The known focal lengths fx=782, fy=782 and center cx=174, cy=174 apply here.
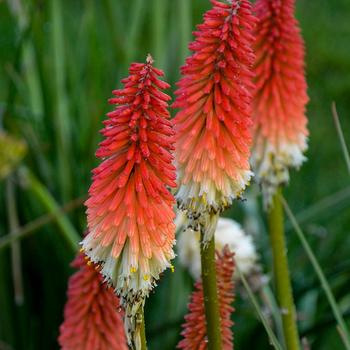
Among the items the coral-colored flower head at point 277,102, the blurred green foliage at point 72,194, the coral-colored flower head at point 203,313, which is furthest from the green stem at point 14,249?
the coral-colored flower head at point 203,313

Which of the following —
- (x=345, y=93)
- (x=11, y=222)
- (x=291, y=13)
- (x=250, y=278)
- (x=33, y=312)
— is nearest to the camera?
(x=291, y=13)

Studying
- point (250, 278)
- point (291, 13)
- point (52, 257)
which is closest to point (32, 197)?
point (52, 257)

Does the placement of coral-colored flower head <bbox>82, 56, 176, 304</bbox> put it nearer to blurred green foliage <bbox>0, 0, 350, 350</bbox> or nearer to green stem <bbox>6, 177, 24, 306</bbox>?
blurred green foliage <bbox>0, 0, 350, 350</bbox>

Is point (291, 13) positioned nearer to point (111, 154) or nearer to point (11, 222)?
point (111, 154)

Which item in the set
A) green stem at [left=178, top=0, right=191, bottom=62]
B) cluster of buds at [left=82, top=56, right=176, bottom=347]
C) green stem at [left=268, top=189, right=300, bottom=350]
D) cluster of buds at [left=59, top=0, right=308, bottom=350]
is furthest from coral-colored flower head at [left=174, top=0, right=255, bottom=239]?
green stem at [left=178, top=0, right=191, bottom=62]

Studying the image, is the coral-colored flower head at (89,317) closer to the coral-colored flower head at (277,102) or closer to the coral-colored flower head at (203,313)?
the coral-colored flower head at (203,313)

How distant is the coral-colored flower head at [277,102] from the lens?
2584 millimetres

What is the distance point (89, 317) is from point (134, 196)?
2.00 feet

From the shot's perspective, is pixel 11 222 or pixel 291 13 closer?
pixel 291 13

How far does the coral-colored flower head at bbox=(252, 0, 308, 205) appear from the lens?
2.58 metres

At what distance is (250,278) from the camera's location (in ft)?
11.3

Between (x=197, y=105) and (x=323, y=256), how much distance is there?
2.71 meters

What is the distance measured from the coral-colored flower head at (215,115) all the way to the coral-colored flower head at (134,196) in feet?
0.55

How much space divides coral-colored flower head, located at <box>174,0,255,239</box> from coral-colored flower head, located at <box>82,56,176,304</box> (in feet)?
0.55
